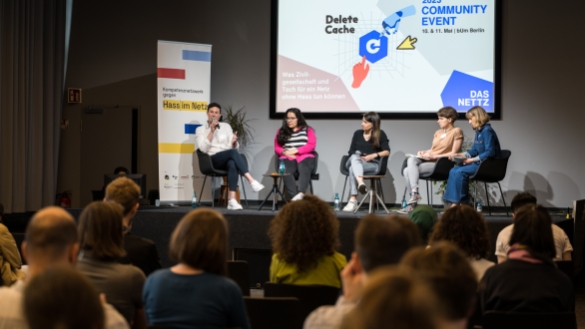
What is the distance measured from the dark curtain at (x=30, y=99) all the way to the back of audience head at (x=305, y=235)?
5.92 metres

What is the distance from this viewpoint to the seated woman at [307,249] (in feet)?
9.47

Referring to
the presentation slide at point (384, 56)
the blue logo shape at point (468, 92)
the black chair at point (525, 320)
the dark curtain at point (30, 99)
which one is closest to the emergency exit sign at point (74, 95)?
the dark curtain at point (30, 99)

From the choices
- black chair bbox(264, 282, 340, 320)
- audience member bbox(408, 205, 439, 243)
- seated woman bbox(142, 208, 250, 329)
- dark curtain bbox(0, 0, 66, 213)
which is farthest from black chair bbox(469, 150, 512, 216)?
dark curtain bbox(0, 0, 66, 213)

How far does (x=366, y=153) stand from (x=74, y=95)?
4.31 meters

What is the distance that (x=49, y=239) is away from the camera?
187cm

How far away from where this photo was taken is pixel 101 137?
30.1 ft

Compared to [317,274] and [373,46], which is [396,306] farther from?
[373,46]

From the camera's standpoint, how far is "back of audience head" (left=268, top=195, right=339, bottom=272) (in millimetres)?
2887

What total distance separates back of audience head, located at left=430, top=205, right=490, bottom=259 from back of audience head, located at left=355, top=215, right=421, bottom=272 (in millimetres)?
1134

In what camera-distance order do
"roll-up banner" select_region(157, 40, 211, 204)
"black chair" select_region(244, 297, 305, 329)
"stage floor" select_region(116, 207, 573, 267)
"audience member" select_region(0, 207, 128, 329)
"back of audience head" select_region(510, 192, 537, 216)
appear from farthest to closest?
"roll-up banner" select_region(157, 40, 211, 204), "stage floor" select_region(116, 207, 573, 267), "back of audience head" select_region(510, 192, 537, 216), "black chair" select_region(244, 297, 305, 329), "audience member" select_region(0, 207, 128, 329)

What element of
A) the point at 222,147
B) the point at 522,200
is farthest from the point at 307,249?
the point at 222,147

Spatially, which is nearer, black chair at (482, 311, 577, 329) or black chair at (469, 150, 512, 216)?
black chair at (482, 311, 577, 329)

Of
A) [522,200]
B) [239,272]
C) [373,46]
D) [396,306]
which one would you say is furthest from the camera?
[373,46]

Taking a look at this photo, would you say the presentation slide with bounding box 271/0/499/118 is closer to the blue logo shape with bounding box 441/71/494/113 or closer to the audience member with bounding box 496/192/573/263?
the blue logo shape with bounding box 441/71/494/113
